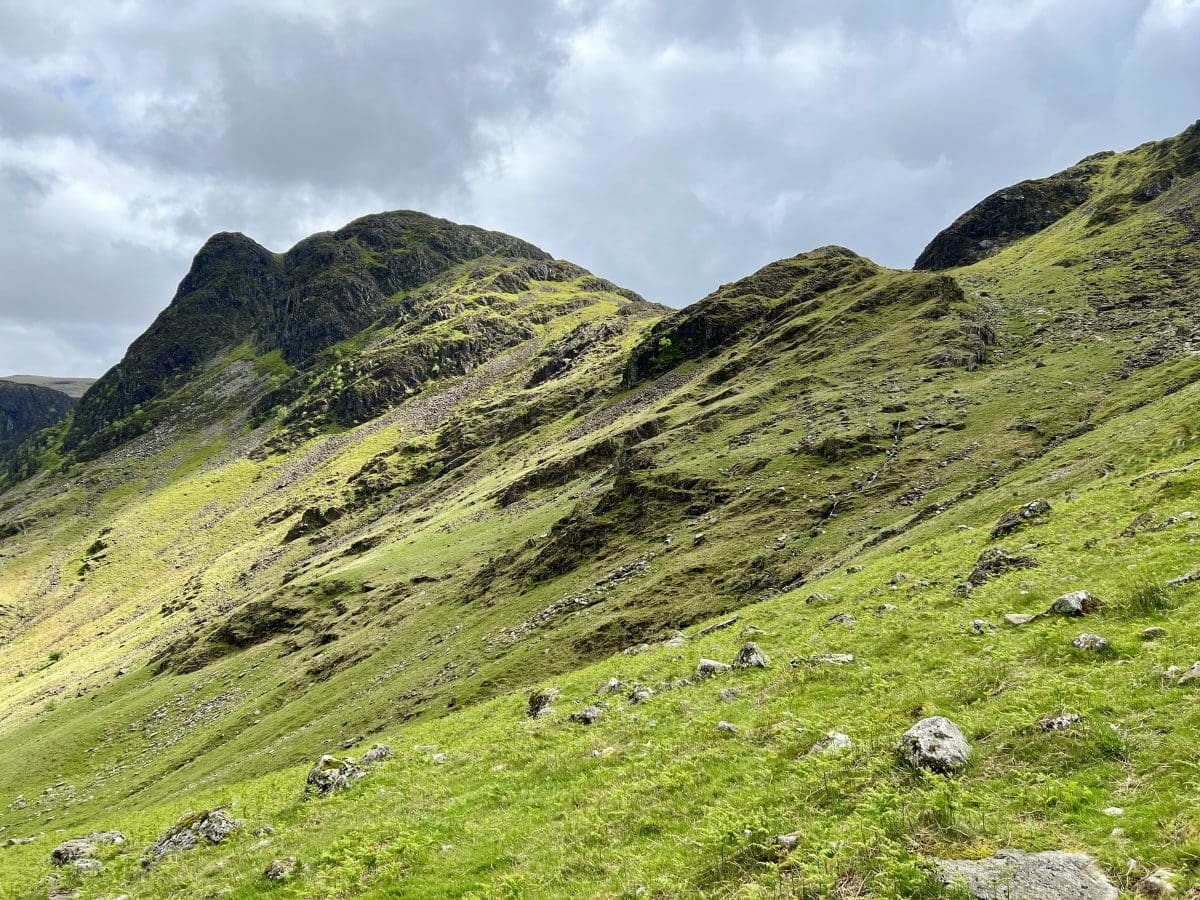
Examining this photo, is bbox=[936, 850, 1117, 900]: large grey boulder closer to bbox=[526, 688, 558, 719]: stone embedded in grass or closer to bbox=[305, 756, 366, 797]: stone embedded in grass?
bbox=[526, 688, 558, 719]: stone embedded in grass

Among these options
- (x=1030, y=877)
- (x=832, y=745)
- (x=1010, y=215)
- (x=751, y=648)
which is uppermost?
(x=1010, y=215)

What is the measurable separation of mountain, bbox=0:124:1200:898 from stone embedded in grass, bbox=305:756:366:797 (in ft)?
0.53

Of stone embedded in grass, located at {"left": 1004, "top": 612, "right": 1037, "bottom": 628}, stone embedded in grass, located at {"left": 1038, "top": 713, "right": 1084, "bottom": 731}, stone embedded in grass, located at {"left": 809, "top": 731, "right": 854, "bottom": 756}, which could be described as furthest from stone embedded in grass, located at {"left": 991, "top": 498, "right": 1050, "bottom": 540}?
stone embedded in grass, located at {"left": 809, "top": 731, "right": 854, "bottom": 756}

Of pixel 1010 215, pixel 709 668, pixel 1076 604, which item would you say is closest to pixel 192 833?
pixel 709 668

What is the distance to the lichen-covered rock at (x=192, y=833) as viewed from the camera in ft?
57.7

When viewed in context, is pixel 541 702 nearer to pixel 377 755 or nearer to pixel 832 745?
pixel 377 755

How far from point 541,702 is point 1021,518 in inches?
797

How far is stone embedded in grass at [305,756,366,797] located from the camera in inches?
762

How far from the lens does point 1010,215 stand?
15512 cm

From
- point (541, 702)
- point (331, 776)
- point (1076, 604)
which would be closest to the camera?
point (1076, 604)

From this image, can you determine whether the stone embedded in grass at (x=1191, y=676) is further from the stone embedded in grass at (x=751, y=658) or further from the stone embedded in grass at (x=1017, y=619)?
the stone embedded in grass at (x=751, y=658)

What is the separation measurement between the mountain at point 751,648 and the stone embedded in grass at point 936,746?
4.0 inches

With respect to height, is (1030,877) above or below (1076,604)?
below

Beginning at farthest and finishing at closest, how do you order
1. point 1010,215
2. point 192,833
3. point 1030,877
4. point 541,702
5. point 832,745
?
point 1010,215
point 541,702
point 192,833
point 832,745
point 1030,877
